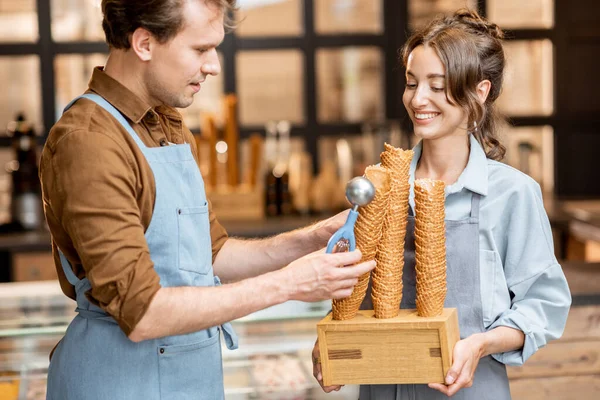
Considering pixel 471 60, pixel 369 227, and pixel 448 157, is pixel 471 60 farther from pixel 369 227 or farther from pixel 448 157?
pixel 369 227

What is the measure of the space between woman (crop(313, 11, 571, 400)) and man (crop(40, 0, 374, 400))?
27 centimetres

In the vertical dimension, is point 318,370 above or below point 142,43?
below

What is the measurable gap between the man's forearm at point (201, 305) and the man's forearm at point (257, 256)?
16.0 inches

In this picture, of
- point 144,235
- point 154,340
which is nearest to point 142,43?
point 144,235

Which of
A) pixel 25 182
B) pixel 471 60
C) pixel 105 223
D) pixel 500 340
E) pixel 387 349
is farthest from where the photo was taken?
pixel 25 182

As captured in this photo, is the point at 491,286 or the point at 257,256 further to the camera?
the point at 257,256

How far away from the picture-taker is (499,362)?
5.81 ft

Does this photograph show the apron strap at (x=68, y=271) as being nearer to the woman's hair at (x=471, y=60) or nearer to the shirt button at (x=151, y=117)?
the shirt button at (x=151, y=117)

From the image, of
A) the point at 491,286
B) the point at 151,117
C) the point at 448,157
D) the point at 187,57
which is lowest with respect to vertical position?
the point at 491,286

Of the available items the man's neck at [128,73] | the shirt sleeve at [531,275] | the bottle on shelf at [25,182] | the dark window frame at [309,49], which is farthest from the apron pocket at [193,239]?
the dark window frame at [309,49]

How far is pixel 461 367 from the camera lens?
1.56m

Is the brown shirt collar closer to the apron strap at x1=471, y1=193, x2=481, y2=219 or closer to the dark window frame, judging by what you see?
the apron strap at x1=471, y1=193, x2=481, y2=219

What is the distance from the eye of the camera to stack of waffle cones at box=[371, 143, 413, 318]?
1573 millimetres

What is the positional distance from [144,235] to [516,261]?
2.35 ft
